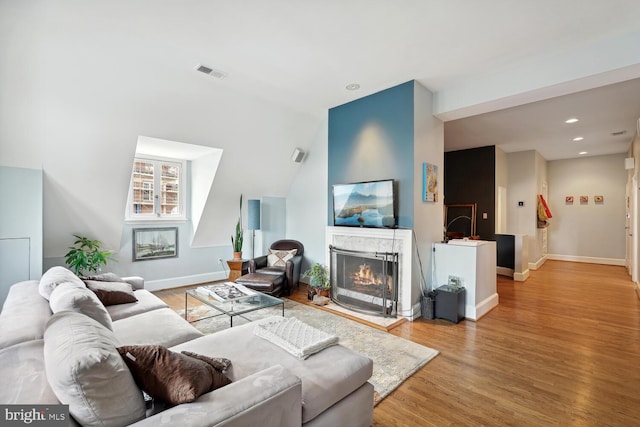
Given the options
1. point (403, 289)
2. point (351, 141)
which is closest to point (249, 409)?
point (403, 289)

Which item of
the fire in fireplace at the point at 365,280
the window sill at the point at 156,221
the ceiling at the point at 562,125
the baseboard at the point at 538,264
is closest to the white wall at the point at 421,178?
the fire in fireplace at the point at 365,280

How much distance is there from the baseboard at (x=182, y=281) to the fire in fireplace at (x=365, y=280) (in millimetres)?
2510

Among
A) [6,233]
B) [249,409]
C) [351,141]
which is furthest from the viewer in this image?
[351,141]

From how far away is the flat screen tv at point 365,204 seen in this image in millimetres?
3789

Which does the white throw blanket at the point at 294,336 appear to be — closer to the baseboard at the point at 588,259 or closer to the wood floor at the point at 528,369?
the wood floor at the point at 528,369

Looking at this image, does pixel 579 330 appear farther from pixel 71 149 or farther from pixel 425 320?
pixel 71 149

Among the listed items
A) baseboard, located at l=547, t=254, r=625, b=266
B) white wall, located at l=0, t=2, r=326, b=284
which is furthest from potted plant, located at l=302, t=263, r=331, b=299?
baseboard, located at l=547, t=254, r=625, b=266

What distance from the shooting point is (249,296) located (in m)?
3.37

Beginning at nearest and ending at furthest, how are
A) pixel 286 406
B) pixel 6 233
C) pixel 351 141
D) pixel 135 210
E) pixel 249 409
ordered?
pixel 249 409
pixel 286 406
pixel 6 233
pixel 351 141
pixel 135 210

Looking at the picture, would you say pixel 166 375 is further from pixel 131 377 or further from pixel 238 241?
pixel 238 241

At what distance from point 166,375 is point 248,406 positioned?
353mm

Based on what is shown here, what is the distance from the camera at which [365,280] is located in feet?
13.4

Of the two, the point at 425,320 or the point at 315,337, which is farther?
the point at 425,320

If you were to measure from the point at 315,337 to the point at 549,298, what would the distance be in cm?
447
